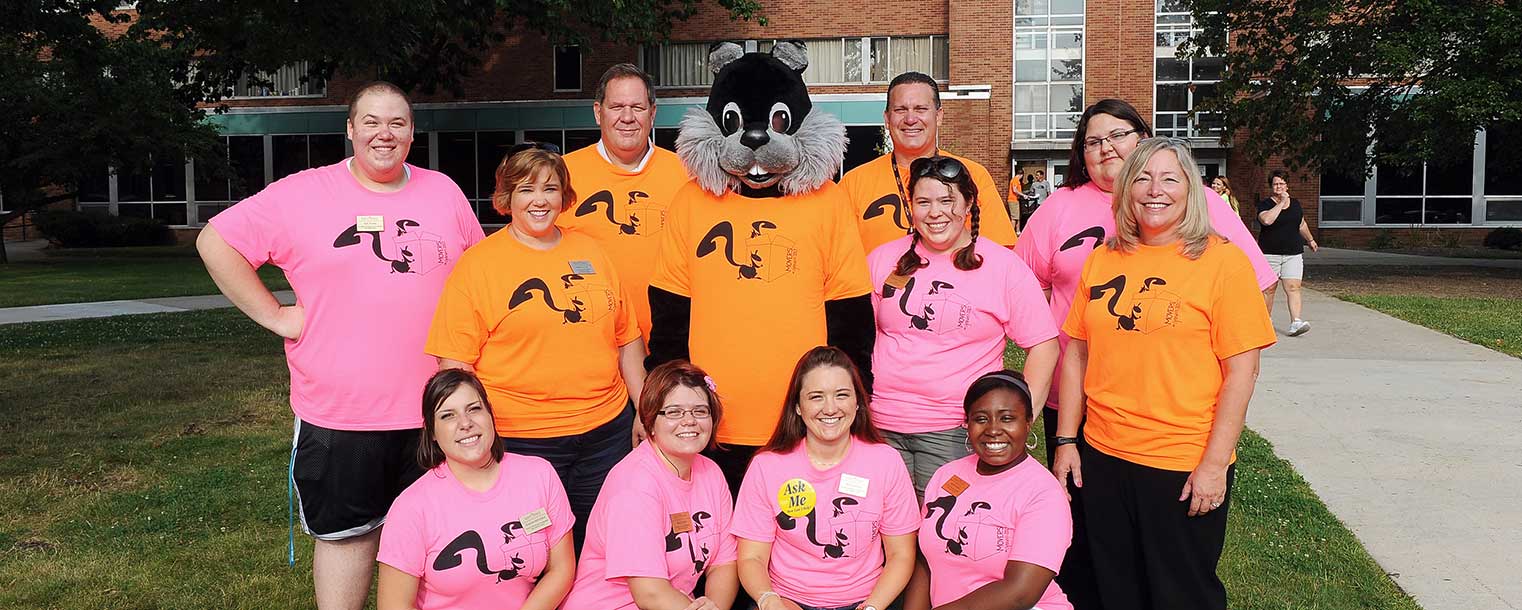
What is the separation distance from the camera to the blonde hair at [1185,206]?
3.36 metres

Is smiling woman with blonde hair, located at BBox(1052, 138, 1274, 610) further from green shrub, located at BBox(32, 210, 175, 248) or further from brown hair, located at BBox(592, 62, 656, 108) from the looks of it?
green shrub, located at BBox(32, 210, 175, 248)

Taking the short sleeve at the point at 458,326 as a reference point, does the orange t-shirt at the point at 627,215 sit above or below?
above

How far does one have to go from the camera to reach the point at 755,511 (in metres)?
3.61

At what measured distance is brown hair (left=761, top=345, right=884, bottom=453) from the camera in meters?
3.57

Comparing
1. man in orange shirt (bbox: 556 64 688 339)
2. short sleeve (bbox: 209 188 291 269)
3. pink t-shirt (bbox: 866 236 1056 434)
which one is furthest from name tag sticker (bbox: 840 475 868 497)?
short sleeve (bbox: 209 188 291 269)

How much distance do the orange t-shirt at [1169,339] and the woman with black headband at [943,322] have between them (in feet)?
0.97

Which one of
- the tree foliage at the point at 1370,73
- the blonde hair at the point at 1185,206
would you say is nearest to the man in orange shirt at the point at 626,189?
the blonde hair at the point at 1185,206

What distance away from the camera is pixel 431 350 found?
143 inches

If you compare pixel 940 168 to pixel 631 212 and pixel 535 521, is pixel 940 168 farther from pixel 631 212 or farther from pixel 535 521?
pixel 535 521

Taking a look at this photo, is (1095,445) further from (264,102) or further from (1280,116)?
(264,102)

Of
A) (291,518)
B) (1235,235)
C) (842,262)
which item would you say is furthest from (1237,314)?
(291,518)

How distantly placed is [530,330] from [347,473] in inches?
30.9

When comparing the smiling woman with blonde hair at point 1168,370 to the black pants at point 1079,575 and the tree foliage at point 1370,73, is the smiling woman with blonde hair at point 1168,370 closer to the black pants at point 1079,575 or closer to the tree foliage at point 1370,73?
the black pants at point 1079,575

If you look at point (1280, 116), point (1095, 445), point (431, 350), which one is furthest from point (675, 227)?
point (1280, 116)
